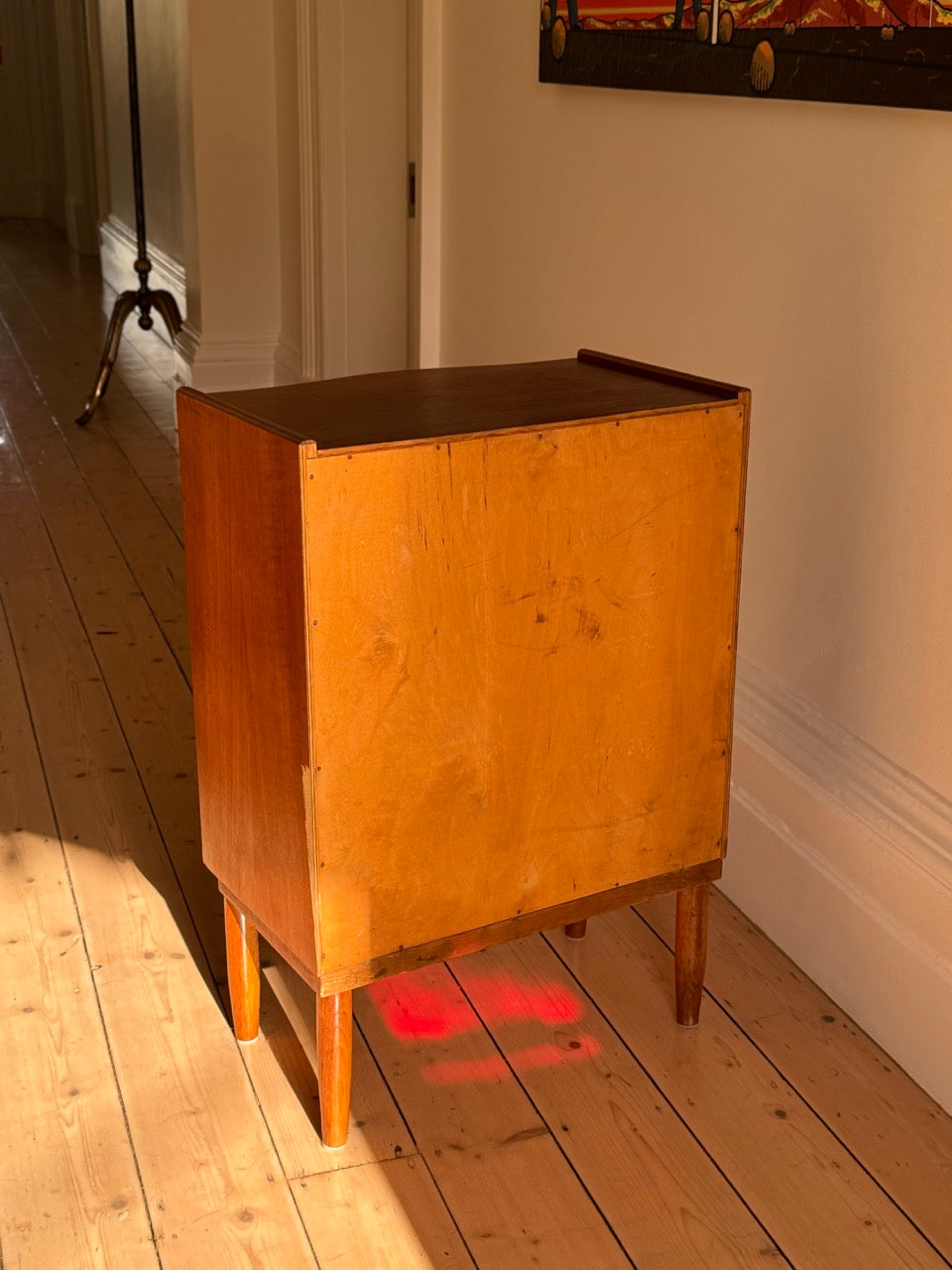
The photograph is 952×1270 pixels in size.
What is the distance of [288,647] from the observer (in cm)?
168

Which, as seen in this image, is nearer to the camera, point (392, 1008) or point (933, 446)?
point (933, 446)

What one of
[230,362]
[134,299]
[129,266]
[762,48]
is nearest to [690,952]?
[762,48]

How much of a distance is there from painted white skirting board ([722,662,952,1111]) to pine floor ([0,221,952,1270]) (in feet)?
0.17

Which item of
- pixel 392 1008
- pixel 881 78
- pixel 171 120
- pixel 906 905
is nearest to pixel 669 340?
pixel 881 78

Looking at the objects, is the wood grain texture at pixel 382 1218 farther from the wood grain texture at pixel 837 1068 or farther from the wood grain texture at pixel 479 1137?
the wood grain texture at pixel 837 1068

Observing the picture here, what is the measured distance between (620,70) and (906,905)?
58.4 inches

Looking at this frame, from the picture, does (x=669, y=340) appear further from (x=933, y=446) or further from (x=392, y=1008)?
(x=392, y=1008)

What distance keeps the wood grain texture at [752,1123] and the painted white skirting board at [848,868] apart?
0.62 ft

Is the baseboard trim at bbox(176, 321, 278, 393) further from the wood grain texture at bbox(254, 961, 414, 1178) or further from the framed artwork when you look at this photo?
the wood grain texture at bbox(254, 961, 414, 1178)

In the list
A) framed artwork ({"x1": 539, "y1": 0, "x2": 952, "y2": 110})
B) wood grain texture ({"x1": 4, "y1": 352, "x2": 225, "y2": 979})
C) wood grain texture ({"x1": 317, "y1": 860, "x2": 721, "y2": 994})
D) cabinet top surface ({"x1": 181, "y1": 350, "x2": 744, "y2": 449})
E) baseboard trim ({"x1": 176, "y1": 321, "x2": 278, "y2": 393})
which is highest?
framed artwork ({"x1": 539, "y1": 0, "x2": 952, "y2": 110})

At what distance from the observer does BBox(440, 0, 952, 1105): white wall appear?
78.0 inches

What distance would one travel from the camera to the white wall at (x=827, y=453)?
A: 1.98m

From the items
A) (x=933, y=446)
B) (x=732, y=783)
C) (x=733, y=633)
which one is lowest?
(x=732, y=783)

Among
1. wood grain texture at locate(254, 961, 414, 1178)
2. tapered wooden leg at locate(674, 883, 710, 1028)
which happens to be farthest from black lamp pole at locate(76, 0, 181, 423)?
tapered wooden leg at locate(674, 883, 710, 1028)
